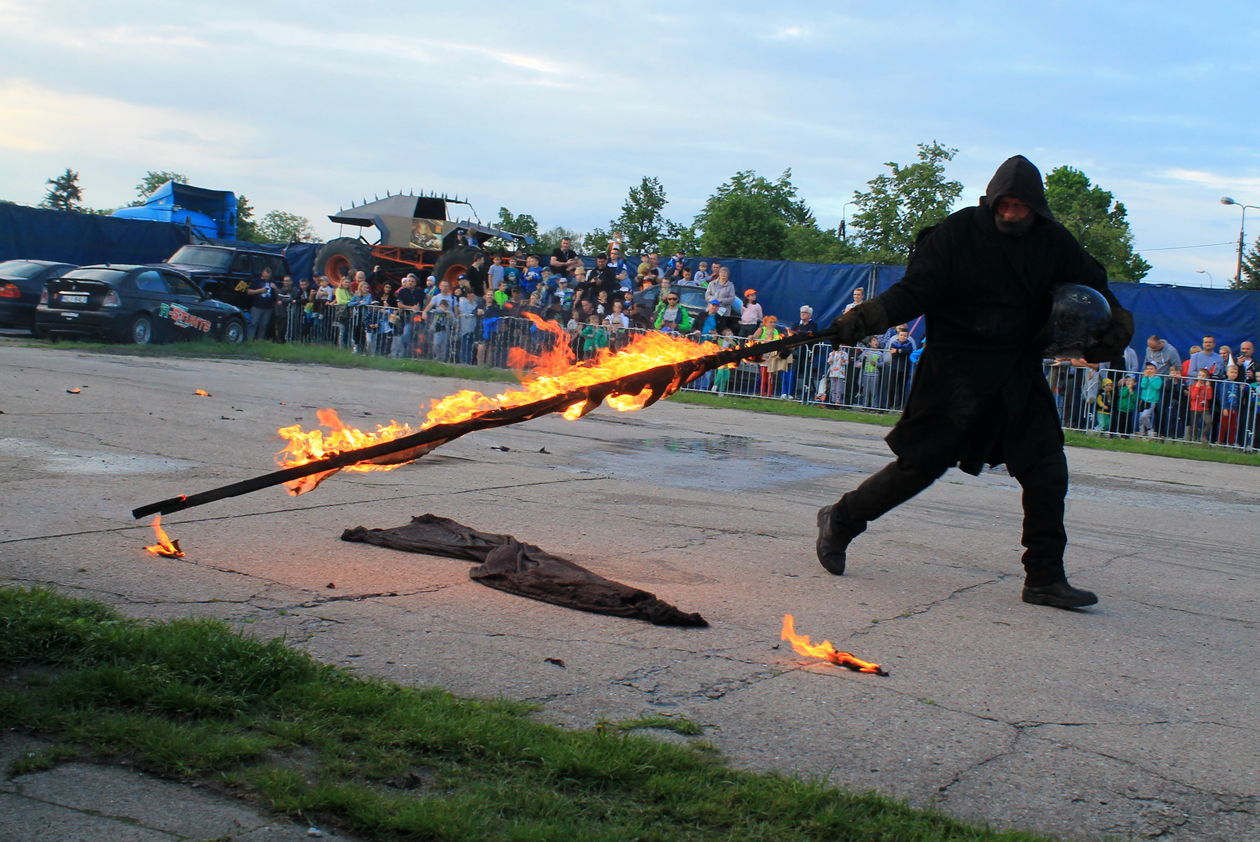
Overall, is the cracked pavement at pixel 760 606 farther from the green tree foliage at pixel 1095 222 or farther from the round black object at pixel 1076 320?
the green tree foliage at pixel 1095 222

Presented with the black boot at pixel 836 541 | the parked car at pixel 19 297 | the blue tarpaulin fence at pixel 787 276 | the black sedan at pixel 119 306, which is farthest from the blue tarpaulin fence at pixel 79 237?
→ the black boot at pixel 836 541

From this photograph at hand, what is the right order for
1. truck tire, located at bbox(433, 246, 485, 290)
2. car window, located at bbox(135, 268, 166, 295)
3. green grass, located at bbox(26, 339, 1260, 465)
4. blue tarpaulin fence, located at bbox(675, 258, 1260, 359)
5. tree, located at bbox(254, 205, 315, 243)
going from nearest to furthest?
green grass, located at bbox(26, 339, 1260, 465), blue tarpaulin fence, located at bbox(675, 258, 1260, 359), car window, located at bbox(135, 268, 166, 295), truck tire, located at bbox(433, 246, 485, 290), tree, located at bbox(254, 205, 315, 243)

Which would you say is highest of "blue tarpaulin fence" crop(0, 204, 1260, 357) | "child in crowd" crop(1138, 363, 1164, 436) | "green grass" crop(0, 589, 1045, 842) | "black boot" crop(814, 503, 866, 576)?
"blue tarpaulin fence" crop(0, 204, 1260, 357)

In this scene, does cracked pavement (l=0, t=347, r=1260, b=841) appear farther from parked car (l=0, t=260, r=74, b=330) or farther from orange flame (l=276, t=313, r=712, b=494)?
parked car (l=0, t=260, r=74, b=330)

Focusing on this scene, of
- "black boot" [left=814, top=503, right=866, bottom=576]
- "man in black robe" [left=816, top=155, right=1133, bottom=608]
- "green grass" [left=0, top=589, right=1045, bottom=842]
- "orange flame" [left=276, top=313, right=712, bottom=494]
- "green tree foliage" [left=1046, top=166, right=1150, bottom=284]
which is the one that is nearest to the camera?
"green grass" [left=0, top=589, right=1045, bottom=842]

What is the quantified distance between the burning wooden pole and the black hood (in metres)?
1.13

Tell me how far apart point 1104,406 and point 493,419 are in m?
14.6

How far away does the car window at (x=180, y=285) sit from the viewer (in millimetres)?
22875

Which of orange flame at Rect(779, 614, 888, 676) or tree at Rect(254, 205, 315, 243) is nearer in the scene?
orange flame at Rect(779, 614, 888, 676)

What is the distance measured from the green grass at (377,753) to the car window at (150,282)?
19.6 m

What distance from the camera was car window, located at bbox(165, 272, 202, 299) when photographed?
22875 mm

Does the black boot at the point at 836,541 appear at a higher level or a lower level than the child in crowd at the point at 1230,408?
Answer: lower

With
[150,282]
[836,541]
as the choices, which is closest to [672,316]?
[150,282]

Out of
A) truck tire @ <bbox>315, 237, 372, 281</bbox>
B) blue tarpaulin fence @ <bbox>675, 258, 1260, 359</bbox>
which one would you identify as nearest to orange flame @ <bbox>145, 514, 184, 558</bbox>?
blue tarpaulin fence @ <bbox>675, 258, 1260, 359</bbox>
